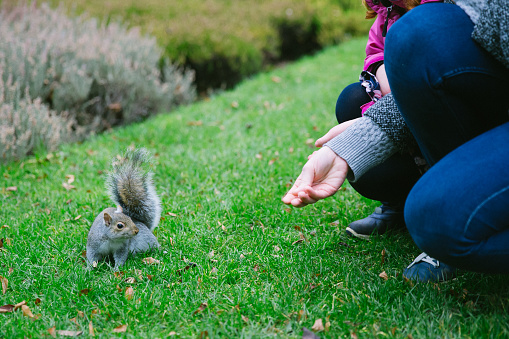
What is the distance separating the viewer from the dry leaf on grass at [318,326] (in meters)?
1.48

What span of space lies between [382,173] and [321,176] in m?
0.48

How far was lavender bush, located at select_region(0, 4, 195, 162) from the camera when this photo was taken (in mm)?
3621

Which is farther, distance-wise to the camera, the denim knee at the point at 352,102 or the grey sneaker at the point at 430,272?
the denim knee at the point at 352,102

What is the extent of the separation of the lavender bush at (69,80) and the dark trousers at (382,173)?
8.19ft

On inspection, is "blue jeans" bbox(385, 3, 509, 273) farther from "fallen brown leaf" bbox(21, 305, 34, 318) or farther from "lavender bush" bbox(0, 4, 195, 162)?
"lavender bush" bbox(0, 4, 195, 162)

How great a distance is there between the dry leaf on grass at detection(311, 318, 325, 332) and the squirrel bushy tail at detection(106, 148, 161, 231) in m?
0.96

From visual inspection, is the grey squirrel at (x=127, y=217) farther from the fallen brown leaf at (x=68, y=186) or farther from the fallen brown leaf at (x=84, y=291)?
the fallen brown leaf at (x=68, y=186)

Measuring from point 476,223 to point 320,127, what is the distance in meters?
2.63

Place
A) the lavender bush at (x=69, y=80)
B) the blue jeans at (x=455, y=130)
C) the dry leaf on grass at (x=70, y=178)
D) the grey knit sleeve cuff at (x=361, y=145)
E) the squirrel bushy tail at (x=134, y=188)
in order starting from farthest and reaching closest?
the lavender bush at (x=69, y=80) → the dry leaf on grass at (x=70, y=178) → the squirrel bushy tail at (x=134, y=188) → the grey knit sleeve cuff at (x=361, y=145) → the blue jeans at (x=455, y=130)

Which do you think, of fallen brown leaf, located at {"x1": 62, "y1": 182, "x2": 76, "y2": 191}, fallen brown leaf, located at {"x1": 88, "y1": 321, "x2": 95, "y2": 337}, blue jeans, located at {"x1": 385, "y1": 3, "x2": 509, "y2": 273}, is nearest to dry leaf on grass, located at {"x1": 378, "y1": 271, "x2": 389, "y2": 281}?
blue jeans, located at {"x1": 385, "y1": 3, "x2": 509, "y2": 273}

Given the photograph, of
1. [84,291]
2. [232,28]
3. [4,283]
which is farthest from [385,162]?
[232,28]

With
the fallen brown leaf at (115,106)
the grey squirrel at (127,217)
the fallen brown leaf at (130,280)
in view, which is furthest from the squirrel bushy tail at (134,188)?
the fallen brown leaf at (115,106)

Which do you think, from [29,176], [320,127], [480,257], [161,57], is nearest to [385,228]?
[480,257]

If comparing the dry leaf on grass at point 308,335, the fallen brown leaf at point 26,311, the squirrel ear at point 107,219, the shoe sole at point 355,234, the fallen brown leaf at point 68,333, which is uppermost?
the squirrel ear at point 107,219
